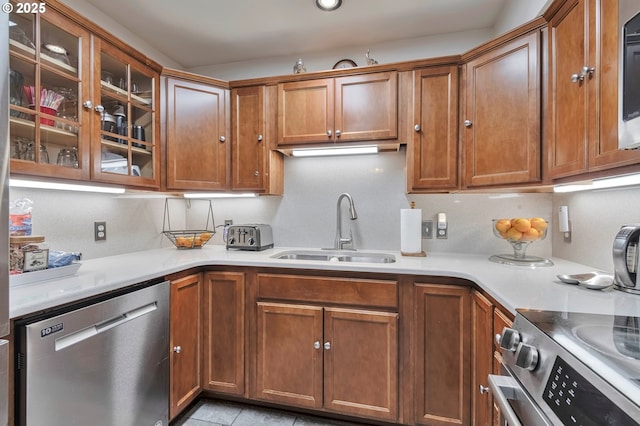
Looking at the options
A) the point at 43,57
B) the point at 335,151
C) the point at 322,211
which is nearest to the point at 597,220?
the point at 335,151

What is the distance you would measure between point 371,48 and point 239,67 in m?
1.11

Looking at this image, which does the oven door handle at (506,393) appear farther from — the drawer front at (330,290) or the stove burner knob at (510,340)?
the drawer front at (330,290)

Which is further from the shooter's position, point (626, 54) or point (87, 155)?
point (87, 155)

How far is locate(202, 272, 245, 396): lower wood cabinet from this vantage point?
1828 mm

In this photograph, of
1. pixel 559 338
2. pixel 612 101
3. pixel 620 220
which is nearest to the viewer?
pixel 559 338

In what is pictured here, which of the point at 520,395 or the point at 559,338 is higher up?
the point at 559,338

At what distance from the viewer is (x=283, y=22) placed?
6.72ft

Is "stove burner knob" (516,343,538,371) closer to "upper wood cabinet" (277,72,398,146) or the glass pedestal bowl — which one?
the glass pedestal bowl

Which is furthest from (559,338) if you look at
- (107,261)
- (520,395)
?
(107,261)

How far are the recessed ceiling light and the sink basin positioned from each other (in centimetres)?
160

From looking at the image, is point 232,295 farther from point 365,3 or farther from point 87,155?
point 365,3

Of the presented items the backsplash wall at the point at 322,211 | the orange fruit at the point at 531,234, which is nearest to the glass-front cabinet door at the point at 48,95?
the backsplash wall at the point at 322,211

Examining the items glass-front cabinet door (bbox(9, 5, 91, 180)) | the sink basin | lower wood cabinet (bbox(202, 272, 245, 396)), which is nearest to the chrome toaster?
the sink basin

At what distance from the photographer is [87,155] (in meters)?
1.54
